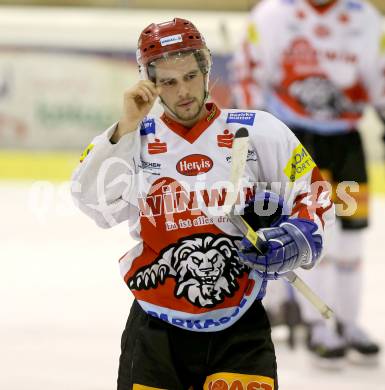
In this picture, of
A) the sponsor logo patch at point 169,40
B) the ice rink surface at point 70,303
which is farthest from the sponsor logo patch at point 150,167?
the ice rink surface at point 70,303

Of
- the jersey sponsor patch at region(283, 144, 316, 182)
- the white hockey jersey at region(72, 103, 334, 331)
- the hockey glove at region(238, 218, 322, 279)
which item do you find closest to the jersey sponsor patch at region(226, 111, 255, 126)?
the white hockey jersey at region(72, 103, 334, 331)

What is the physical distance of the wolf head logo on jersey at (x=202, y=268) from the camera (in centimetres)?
215

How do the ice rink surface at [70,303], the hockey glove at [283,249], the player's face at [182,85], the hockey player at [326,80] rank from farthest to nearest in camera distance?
1. the hockey player at [326,80]
2. the ice rink surface at [70,303]
3. the player's face at [182,85]
4. the hockey glove at [283,249]

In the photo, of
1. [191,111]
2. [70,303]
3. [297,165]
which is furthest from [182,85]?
[70,303]

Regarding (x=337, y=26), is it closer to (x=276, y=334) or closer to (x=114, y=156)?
(x=276, y=334)

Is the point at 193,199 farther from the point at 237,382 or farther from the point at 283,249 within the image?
the point at 237,382

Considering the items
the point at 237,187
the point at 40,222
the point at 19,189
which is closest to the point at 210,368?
the point at 237,187

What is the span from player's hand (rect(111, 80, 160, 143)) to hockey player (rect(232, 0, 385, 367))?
197cm

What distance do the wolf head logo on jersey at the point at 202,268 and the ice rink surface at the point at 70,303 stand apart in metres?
1.39

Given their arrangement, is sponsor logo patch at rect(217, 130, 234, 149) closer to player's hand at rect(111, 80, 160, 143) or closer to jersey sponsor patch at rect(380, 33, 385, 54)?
player's hand at rect(111, 80, 160, 143)

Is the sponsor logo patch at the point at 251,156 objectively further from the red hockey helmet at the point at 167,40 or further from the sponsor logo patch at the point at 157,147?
the red hockey helmet at the point at 167,40

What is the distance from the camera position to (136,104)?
6.79 ft

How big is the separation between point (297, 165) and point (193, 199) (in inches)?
8.8

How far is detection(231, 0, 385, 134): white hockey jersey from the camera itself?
3.98 meters
